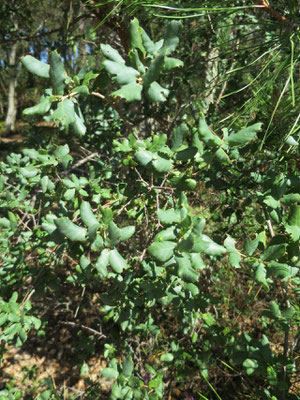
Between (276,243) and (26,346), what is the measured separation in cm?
311

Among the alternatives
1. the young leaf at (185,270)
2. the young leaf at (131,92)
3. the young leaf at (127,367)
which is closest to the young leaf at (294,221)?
the young leaf at (185,270)

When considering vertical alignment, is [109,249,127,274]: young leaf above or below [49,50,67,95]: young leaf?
below

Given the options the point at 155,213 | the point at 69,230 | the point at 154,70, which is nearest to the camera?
the point at 154,70

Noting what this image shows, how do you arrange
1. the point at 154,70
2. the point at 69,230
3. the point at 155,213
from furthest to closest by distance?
the point at 155,213
the point at 69,230
the point at 154,70

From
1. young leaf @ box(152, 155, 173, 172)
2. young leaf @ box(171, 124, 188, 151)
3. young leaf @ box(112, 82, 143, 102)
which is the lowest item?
young leaf @ box(152, 155, 173, 172)

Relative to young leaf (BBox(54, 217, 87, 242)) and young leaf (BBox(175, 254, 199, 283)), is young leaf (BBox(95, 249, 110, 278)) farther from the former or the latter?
young leaf (BBox(175, 254, 199, 283))

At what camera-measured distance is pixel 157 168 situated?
2.67ft

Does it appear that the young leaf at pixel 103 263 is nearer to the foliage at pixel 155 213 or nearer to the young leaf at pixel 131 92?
the foliage at pixel 155 213

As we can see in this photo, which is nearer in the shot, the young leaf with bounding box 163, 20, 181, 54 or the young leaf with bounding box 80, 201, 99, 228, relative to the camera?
the young leaf with bounding box 163, 20, 181, 54

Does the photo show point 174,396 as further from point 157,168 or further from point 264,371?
point 157,168

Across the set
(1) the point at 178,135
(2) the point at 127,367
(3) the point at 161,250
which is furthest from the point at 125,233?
(2) the point at 127,367

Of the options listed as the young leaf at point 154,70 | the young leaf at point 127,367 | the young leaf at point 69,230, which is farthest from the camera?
the young leaf at point 127,367

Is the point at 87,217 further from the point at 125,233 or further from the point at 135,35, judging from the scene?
the point at 135,35

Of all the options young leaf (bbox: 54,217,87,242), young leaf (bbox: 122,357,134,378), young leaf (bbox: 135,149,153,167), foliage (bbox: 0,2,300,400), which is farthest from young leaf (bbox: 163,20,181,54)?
young leaf (bbox: 122,357,134,378)
